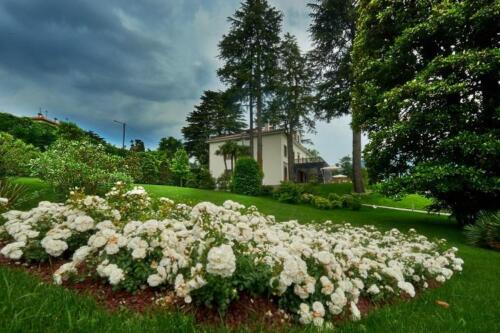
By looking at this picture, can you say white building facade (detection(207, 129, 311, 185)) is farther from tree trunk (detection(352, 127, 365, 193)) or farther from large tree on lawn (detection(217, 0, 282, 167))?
tree trunk (detection(352, 127, 365, 193))

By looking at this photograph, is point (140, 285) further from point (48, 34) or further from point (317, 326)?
point (48, 34)

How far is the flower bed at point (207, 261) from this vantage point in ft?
7.54

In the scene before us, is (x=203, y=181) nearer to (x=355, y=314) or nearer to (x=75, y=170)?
(x=75, y=170)

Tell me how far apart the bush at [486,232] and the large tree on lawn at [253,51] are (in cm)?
1710

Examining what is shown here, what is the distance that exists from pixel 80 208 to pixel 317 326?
304 cm

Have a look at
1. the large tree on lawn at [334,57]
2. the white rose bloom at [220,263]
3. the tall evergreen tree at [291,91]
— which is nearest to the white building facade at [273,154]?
the tall evergreen tree at [291,91]

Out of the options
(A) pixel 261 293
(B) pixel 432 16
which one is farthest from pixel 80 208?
(B) pixel 432 16

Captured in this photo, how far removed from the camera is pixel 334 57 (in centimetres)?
1922

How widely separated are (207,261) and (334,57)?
64.5 feet

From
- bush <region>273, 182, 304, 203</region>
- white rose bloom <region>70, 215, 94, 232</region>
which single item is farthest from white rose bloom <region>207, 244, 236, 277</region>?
bush <region>273, 182, 304, 203</region>

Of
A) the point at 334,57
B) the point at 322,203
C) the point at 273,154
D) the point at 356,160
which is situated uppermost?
the point at 334,57

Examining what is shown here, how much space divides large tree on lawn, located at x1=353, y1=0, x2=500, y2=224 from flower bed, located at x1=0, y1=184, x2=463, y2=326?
660cm

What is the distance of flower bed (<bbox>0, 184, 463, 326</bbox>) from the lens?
7.54 ft

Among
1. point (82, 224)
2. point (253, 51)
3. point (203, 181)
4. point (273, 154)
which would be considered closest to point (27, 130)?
point (203, 181)
